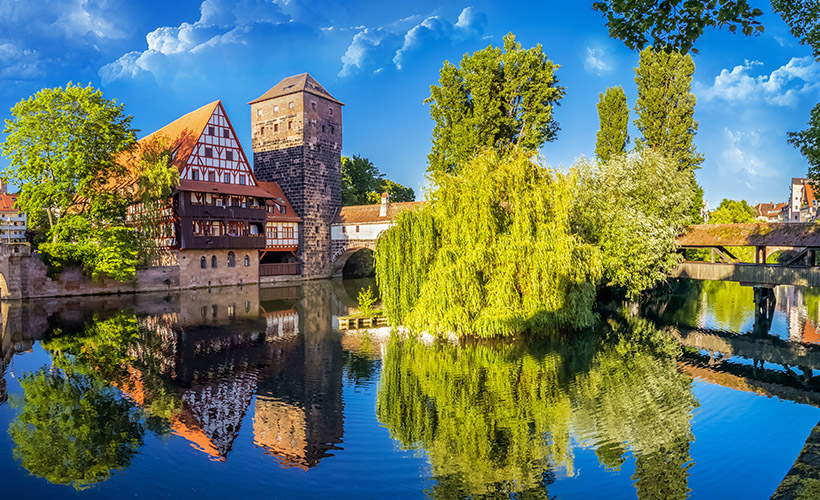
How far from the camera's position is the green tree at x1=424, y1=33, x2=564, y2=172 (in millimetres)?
28516

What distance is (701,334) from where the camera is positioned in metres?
19.3

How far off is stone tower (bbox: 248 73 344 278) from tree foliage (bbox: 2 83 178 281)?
46.1 feet

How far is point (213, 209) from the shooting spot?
3503 centimetres

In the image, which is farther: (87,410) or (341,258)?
(341,258)

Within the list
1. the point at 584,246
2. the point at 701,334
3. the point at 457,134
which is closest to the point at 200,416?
the point at 584,246

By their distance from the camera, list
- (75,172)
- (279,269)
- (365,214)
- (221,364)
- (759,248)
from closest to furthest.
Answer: (221,364)
(759,248)
(75,172)
(279,269)
(365,214)

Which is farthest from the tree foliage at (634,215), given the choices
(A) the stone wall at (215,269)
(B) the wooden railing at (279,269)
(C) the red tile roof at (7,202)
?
(C) the red tile roof at (7,202)

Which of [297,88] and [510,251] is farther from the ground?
[297,88]

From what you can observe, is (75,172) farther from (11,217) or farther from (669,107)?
(11,217)

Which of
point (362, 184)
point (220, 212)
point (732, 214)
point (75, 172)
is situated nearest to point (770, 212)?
point (732, 214)

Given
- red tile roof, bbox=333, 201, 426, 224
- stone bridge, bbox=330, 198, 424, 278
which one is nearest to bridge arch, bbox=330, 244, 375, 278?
stone bridge, bbox=330, 198, 424, 278

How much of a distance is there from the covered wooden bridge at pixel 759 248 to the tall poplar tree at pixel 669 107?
8.23 metres

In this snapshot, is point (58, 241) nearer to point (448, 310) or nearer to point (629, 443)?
point (448, 310)

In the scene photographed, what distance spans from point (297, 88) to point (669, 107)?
26021 mm
